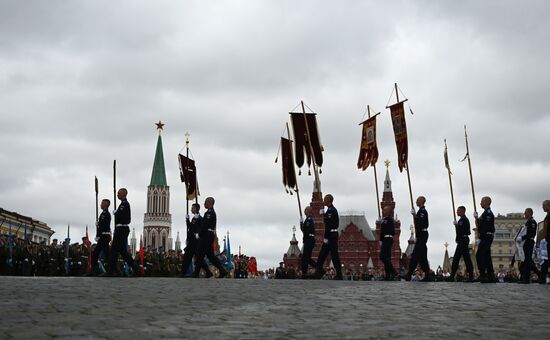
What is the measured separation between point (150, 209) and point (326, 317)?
192493mm

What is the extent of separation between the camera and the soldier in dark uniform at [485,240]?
20.0 m

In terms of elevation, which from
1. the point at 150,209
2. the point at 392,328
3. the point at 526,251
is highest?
the point at 150,209

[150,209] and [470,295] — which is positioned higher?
[150,209]

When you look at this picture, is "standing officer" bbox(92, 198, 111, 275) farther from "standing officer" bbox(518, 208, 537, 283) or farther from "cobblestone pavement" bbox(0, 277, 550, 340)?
"standing officer" bbox(518, 208, 537, 283)

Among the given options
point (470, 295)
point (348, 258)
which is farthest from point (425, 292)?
point (348, 258)

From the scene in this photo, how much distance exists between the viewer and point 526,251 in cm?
1964

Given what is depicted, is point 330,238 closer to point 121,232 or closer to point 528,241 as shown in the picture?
point 528,241

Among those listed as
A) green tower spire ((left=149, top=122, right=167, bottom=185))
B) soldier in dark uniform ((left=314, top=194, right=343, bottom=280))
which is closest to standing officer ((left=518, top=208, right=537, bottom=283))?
soldier in dark uniform ((left=314, top=194, right=343, bottom=280))

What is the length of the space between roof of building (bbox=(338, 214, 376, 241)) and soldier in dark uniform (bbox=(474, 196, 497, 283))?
130 m

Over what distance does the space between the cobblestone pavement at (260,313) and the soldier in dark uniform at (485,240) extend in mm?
6573

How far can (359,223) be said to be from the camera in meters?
155

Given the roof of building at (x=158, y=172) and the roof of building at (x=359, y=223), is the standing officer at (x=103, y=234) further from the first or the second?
the roof of building at (x=158, y=172)

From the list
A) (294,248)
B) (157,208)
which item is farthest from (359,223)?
(157,208)

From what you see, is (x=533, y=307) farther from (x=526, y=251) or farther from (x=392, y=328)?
(x=526, y=251)
